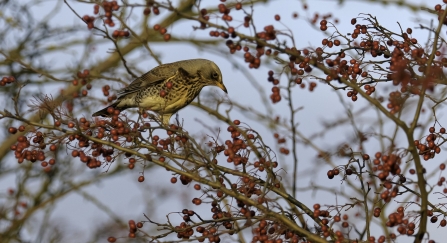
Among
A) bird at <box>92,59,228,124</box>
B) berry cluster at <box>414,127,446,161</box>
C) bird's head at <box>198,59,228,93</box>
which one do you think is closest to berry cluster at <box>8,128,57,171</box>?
berry cluster at <box>414,127,446,161</box>

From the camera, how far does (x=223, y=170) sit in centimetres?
279

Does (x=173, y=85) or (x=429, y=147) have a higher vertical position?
(x=173, y=85)

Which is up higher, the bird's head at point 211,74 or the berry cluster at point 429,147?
the bird's head at point 211,74

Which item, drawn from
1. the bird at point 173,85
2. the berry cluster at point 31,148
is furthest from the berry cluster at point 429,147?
the bird at point 173,85

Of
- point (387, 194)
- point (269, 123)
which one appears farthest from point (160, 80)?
point (387, 194)

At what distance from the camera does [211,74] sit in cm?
555

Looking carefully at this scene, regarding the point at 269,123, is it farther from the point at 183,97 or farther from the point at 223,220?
the point at 223,220

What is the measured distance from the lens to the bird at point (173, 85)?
5414 millimetres

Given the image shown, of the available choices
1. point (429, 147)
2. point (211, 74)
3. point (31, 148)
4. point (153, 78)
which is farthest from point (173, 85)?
point (429, 147)

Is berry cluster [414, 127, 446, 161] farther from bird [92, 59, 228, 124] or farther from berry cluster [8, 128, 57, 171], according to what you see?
bird [92, 59, 228, 124]

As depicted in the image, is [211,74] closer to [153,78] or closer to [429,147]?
[153,78]

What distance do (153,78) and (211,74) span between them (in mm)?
480

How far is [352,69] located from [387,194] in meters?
0.75

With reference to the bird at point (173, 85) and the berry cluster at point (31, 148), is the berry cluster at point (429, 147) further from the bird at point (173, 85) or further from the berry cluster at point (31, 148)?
the bird at point (173, 85)
